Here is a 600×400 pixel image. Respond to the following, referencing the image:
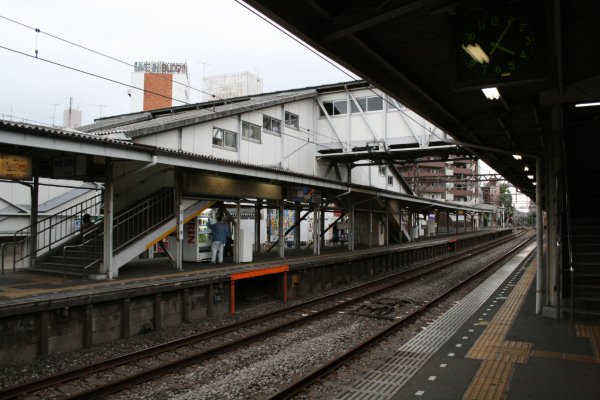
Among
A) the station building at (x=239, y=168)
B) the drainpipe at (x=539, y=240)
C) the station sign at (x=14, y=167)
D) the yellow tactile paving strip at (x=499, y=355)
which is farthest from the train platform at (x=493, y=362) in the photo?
the station sign at (x=14, y=167)

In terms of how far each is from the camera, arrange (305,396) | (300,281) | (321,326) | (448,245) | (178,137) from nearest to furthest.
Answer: (305,396) → (321,326) → (300,281) → (178,137) → (448,245)

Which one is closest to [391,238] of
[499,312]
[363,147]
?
[363,147]

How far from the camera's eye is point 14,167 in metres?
8.55

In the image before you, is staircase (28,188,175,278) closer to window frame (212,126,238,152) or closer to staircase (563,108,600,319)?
window frame (212,126,238,152)

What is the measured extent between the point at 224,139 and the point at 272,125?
350cm

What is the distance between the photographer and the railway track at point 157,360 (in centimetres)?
567

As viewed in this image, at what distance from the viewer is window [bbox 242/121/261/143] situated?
20.1 meters

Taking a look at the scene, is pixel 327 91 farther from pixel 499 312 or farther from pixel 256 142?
pixel 499 312

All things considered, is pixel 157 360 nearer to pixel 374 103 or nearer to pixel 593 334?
pixel 593 334

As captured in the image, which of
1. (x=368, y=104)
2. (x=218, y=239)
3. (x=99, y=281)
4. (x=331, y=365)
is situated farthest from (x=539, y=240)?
(x=368, y=104)

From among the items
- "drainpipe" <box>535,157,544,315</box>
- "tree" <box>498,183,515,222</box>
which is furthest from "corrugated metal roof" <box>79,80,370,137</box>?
"tree" <box>498,183,515,222</box>

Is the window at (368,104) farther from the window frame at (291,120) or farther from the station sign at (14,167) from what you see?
the station sign at (14,167)

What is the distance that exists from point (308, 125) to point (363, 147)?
336cm

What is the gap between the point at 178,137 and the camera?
16938 millimetres
